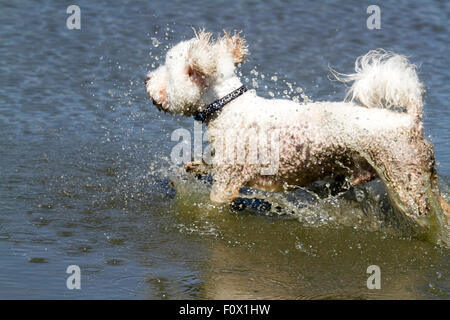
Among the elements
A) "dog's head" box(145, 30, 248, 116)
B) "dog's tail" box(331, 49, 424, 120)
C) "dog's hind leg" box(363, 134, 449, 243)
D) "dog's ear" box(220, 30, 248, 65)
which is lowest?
"dog's hind leg" box(363, 134, 449, 243)

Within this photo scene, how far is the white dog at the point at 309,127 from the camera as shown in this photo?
4.80 m

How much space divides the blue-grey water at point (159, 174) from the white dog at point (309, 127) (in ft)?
1.26

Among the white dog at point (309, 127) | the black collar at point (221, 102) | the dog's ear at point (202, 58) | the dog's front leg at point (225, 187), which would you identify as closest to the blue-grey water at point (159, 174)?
the dog's front leg at point (225, 187)

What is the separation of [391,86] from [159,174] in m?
2.59

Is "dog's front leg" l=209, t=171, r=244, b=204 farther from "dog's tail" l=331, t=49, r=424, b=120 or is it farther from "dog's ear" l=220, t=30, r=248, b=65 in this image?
"dog's tail" l=331, t=49, r=424, b=120

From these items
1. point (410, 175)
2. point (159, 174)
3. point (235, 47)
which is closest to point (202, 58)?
point (235, 47)

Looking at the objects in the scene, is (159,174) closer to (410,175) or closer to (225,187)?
(225,187)

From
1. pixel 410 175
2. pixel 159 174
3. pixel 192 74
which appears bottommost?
pixel 410 175

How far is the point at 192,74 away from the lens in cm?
517

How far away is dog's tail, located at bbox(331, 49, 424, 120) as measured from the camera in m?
4.80

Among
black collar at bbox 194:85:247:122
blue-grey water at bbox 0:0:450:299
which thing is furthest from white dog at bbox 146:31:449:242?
blue-grey water at bbox 0:0:450:299

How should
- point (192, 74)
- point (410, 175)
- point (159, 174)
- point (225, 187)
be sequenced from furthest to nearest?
1. point (159, 174)
2. point (225, 187)
3. point (192, 74)
4. point (410, 175)

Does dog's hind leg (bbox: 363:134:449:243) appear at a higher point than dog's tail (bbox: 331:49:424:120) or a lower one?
lower

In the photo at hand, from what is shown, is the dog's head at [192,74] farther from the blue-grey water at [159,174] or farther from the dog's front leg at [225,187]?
the blue-grey water at [159,174]
